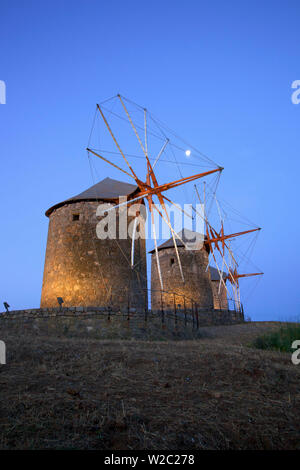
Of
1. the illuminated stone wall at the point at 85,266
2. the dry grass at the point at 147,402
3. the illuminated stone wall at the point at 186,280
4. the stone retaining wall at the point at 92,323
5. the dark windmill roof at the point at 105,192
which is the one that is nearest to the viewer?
the dry grass at the point at 147,402

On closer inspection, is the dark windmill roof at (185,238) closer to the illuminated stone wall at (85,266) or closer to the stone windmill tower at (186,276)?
the stone windmill tower at (186,276)

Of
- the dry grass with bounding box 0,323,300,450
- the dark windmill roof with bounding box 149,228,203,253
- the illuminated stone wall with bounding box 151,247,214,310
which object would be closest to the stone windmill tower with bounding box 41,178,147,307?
the illuminated stone wall with bounding box 151,247,214,310

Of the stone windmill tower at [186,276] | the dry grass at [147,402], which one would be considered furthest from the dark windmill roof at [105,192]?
the dry grass at [147,402]

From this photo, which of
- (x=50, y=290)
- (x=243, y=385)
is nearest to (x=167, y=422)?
(x=243, y=385)

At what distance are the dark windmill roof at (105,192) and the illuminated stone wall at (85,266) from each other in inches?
11.1

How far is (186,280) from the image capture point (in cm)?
2581

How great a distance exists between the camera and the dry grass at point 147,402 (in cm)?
310

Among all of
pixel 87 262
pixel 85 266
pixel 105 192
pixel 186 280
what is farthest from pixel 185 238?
pixel 85 266

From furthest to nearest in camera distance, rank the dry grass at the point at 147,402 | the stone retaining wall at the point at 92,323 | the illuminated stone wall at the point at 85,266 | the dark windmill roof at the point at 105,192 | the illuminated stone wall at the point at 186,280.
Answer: the illuminated stone wall at the point at 186,280 → the dark windmill roof at the point at 105,192 → the illuminated stone wall at the point at 85,266 → the stone retaining wall at the point at 92,323 → the dry grass at the point at 147,402

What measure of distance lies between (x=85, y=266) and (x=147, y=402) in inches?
486

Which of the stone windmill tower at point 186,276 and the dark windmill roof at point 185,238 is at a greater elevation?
the dark windmill roof at point 185,238

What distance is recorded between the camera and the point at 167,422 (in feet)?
A: 11.3

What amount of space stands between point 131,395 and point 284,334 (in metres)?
6.87
